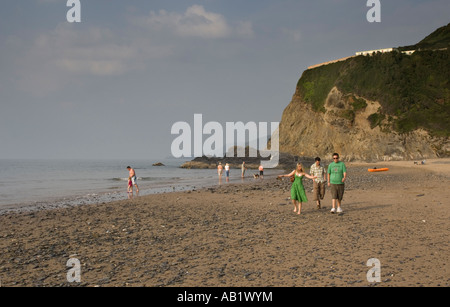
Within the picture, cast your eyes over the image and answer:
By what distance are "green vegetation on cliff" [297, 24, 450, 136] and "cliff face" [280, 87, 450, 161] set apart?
122 cm

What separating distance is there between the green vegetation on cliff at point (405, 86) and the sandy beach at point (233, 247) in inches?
2419

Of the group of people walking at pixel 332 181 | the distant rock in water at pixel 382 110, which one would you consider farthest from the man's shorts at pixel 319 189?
the distant rock in water at pixel 382 110

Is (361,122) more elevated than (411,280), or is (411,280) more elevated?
(361,122)

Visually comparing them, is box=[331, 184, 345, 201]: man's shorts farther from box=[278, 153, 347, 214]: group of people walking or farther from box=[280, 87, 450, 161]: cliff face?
box=[280, 87, 450, 161]: cliff face

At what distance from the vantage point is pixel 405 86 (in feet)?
233

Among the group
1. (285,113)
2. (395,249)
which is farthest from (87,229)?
(285,113)

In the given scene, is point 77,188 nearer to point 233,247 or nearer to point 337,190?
point 337,190

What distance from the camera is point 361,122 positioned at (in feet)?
241

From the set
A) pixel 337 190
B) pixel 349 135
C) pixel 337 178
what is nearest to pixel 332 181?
pixel 337 178

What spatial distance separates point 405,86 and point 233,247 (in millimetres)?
75180
